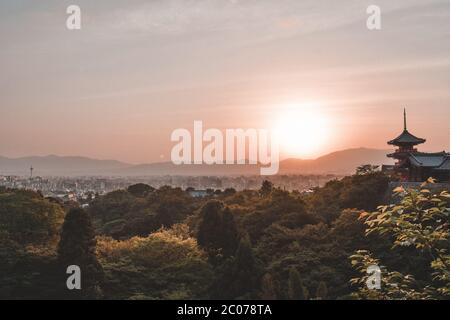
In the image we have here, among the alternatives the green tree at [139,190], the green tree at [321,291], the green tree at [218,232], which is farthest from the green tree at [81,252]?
the green tree at [139,190]

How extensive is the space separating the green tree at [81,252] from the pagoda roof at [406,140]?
84.9 feet

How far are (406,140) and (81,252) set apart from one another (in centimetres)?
2719

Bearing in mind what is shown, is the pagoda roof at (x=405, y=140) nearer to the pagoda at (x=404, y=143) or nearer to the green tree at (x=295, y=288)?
the pagoda at (x=404, y=143)

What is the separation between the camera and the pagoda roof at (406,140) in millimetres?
39562

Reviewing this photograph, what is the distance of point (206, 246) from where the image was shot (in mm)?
26016

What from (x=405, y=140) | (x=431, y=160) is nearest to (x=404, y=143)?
(x=405, y=140)

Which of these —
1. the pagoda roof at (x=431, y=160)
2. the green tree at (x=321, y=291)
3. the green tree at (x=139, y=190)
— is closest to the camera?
the green tree at (x=321, y=291)

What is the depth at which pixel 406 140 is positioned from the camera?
3978 centimetres

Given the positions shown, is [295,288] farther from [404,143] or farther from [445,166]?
[404,143]

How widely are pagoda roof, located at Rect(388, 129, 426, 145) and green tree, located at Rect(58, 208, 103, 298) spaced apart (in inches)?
1019

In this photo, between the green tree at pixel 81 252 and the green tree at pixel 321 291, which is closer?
the green tree at pixel 321 291

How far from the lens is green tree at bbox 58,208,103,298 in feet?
68.9
